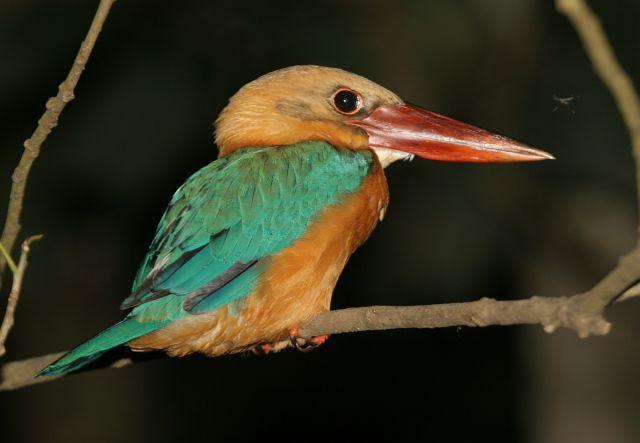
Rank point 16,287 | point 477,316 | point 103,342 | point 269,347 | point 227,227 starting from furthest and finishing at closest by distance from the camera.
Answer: point 269,347 → point 227,227 → point 103,342 → point 16,287 → point 477,316

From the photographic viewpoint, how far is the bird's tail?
280 cm

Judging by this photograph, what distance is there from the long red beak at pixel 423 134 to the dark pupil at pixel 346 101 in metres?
0.06

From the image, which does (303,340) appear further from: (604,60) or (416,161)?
(416,161)

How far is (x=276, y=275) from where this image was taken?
126 inches

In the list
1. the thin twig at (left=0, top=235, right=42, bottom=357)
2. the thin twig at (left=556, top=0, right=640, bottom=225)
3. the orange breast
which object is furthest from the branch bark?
the thin twig at (left=0, top=235, right=42, bottom=357)

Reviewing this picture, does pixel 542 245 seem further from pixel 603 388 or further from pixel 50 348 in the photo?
pixel 50 348

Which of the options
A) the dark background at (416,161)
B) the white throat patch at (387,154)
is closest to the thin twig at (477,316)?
the white throat patch at (387,154)

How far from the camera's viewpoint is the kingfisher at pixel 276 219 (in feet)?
10.0

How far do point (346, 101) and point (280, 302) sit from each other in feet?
3.34

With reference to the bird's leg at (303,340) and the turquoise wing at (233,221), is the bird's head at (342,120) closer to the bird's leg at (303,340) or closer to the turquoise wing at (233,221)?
the turquoise wing at (233,221)

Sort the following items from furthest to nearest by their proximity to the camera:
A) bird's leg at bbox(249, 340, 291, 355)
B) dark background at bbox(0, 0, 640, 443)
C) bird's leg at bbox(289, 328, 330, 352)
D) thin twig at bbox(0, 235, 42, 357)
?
dark background at bbox(0, 0, 640, 443) < bird's leg at bbox(249, 340, 291, 355) < bird's leg at bbox(289, 328, 330, 352) < thin twig at bbox(0, 235, 42, 357)

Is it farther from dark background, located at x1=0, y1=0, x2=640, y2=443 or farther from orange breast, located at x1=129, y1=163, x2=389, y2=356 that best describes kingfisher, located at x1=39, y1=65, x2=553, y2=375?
dark background, located at x1=0, y1=0, x2=640, y2=443

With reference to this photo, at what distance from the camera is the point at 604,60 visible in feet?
5.36

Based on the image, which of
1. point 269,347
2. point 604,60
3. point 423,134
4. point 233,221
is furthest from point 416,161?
point 604,60
